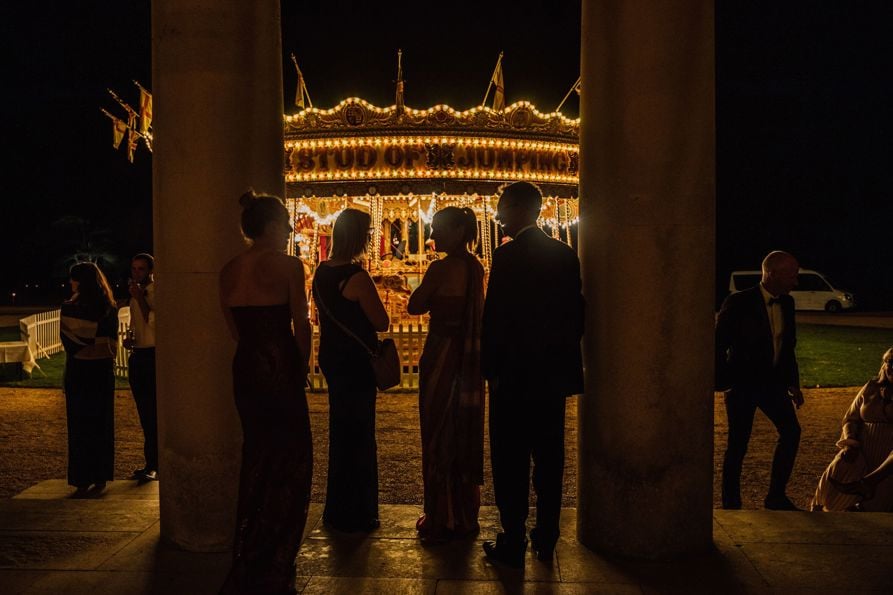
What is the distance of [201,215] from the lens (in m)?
4.23

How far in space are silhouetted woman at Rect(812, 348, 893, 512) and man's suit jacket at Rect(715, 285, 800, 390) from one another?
493mm

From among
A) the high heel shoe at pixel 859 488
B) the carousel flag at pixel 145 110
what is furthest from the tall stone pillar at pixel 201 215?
the carousel flag at pixel 145 110

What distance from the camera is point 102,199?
4875cm

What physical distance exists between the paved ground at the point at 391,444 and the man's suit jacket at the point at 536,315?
2.48 m

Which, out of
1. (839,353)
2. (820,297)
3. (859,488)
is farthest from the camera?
(820,297)

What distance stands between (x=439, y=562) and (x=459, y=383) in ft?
2.92

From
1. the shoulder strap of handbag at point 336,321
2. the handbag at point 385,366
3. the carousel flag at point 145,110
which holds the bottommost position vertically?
the handbag at point 385,366

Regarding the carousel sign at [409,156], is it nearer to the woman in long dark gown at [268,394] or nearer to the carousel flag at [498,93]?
the carousel flag at [498,93]

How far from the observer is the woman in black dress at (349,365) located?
4.36 m

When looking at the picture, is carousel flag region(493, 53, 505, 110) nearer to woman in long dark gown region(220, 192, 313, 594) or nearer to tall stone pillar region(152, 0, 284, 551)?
tall stone pillar region(152, 0, 284, 551)

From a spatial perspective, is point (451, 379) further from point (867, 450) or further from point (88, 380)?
point (88, 380)

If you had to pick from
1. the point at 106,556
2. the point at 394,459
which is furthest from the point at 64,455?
the point at 106,556

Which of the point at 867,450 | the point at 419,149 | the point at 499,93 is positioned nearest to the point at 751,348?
the point at 867,450

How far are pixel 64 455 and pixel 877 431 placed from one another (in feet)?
21.6
